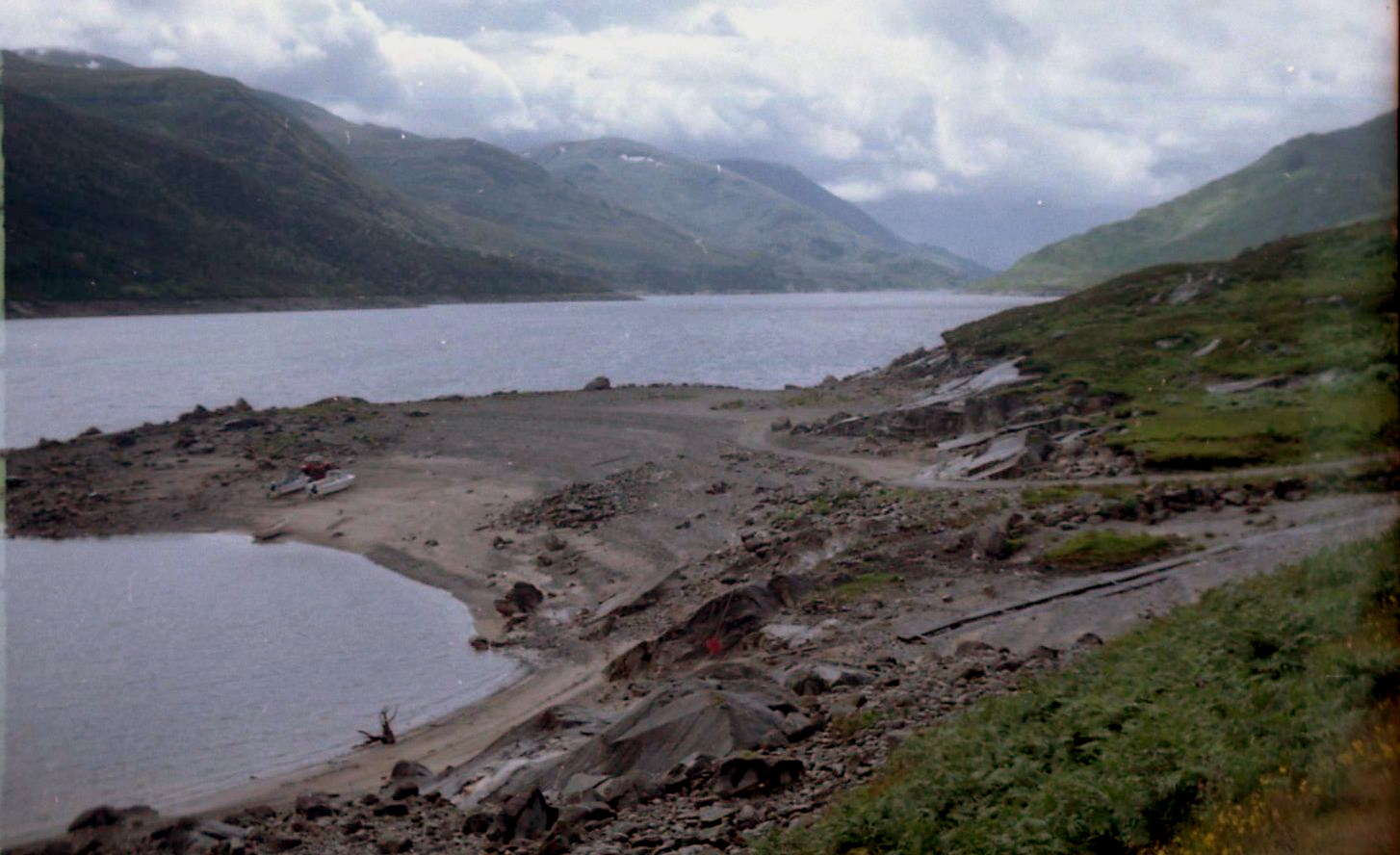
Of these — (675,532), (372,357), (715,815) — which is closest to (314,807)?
(715,815)

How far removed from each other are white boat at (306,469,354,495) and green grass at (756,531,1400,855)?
3505cm

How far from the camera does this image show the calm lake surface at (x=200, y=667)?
19188 millimetres

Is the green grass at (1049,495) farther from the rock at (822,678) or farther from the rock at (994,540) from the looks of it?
the rock at (822,678)

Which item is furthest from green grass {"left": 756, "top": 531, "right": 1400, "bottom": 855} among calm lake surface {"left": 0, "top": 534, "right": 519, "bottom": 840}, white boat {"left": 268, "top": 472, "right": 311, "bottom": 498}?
white boat {"left": 268, "top": 472, "right": 311, "bottom": 498}

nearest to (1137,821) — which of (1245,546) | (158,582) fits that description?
(1245,546)

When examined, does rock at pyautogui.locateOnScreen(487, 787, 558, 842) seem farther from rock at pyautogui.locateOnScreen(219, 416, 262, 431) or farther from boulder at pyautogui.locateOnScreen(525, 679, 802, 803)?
rock at pyautogui.locateOnScreen(219, 416, 262, 431)

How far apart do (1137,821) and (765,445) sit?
35.6 meters

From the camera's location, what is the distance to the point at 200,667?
24.6 meters

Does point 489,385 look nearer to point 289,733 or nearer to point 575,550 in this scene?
point 575,550

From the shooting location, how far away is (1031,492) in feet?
87.4

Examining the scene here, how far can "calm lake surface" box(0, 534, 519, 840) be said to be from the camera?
19188 mm

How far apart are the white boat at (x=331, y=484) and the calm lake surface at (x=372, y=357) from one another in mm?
23306

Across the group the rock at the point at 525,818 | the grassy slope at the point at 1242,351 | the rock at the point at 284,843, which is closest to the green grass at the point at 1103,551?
the grassy slope at the point at 1242,351

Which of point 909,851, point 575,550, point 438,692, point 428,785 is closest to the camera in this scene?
point 909,851
